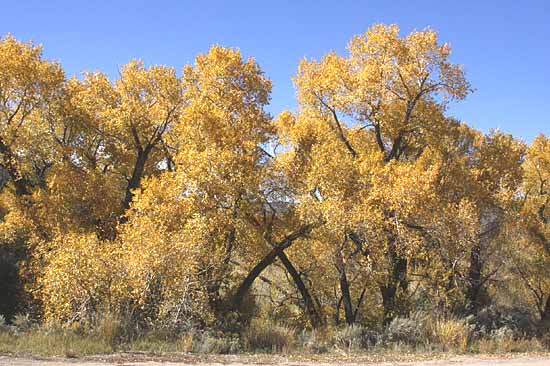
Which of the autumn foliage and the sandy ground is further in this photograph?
the autumn foliage

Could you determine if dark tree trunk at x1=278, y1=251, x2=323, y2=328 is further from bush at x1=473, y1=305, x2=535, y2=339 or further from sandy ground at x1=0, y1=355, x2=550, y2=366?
sandy ground at x1=0, y1=355, x2=550, y2=366

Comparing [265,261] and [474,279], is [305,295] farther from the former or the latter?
[474,279]

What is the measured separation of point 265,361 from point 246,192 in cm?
742

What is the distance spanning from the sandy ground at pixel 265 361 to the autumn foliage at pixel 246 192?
3109mm

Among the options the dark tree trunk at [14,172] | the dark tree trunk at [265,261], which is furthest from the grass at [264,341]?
the dark tree trunk at [14,172]

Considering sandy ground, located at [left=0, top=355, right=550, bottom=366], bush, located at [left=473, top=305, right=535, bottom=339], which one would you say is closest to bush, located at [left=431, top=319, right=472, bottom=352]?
sandy ground, located at [left=0, top=355, right=550, bottom=366]

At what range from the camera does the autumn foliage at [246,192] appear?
1639 centimetres

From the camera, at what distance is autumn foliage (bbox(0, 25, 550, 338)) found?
16391mm

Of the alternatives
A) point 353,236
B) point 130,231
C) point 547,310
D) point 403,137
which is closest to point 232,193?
point 130,231

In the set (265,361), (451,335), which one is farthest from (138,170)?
(451,335)

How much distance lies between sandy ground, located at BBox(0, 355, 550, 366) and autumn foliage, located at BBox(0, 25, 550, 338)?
3.11 meters

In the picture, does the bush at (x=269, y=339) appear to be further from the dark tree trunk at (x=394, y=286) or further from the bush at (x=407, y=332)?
the dark tree trunk at (x=394, y=286)

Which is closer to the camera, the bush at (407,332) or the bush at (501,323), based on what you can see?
the bush at (407,332)

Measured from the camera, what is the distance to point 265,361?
507 inches
